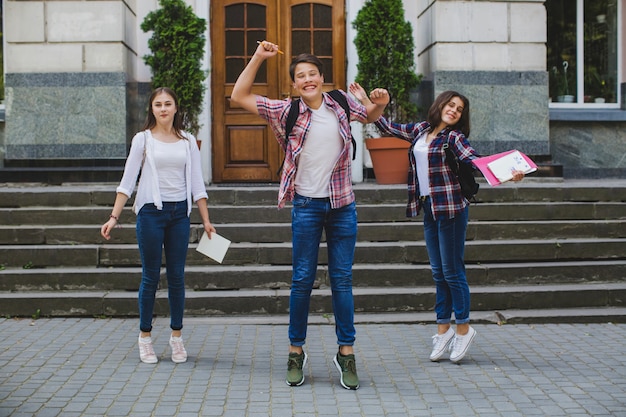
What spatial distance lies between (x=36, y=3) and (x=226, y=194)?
3.95m

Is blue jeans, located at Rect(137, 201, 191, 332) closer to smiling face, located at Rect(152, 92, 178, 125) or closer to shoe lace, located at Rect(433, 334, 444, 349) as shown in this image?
smiling face, located at Rect(152, 92, 178, 125)

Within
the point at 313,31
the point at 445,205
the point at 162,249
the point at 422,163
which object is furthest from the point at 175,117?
the point at 313,31

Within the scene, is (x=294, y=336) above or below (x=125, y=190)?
below

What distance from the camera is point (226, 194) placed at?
29.7 ft

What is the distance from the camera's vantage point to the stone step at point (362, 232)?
8234mm

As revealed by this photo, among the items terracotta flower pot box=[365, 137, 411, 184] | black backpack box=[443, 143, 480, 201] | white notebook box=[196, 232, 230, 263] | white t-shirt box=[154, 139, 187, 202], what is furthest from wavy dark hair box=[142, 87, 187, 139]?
terracotta flower pot box=[365, 137, 411, 184]

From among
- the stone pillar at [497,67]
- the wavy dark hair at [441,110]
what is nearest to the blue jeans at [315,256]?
the wavy dark hair at [441,110]

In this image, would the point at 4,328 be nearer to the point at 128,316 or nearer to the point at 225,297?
the point at 128,316

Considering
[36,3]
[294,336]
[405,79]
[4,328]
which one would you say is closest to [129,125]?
[36,3]

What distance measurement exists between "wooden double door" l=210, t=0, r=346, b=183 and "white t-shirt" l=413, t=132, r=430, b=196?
19.1ft

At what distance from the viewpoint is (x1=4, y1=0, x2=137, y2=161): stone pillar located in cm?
1059

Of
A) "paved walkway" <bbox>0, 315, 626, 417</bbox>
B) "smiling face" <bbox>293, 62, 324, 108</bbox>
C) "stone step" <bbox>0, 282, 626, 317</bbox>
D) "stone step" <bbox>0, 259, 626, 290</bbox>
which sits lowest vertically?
"paved walkway" <bbox>0, 315, 626, 417</bbox>

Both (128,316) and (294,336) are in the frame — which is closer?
(294,336)

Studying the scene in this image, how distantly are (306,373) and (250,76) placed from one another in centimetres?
203
